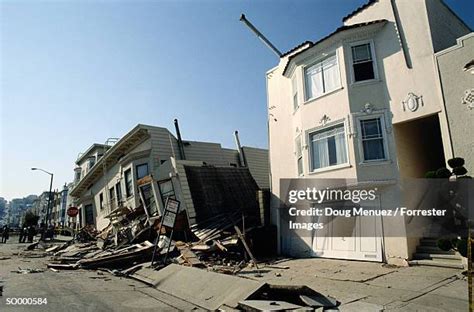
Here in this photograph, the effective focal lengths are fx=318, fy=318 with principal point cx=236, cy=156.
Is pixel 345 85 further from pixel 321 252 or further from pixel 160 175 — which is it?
pixel 160 175

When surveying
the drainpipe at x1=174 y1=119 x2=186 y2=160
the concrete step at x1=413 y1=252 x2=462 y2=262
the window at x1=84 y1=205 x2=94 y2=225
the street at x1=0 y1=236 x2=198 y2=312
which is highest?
the drainpipe at x1=174 y1=119 x2=186 y2=160

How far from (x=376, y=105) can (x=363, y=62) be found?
191 cm

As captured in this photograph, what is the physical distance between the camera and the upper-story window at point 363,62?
12.4 metres

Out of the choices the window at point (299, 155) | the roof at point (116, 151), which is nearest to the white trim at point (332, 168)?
the window at point (299, 155)

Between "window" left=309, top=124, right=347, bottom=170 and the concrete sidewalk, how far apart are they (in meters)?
3.88

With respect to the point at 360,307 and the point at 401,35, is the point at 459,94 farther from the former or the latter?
the point at 360,307

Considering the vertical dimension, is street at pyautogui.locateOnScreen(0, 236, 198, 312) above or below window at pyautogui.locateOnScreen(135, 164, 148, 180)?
below

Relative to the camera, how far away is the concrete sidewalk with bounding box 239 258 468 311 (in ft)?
21.1

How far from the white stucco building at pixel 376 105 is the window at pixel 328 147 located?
40mm

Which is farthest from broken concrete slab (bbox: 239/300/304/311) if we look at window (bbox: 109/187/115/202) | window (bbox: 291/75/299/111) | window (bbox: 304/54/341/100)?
window (bbox: 109/187/115/202)

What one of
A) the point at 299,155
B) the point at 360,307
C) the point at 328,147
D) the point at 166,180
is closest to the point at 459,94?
the point at 328,147

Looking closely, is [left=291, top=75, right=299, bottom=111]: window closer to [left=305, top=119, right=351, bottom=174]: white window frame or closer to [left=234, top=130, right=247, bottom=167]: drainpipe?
[left=305, top=119, right=351, bottom=174]: white window frame

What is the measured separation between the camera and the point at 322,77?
44.9 ft

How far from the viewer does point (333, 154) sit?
1276 cm
